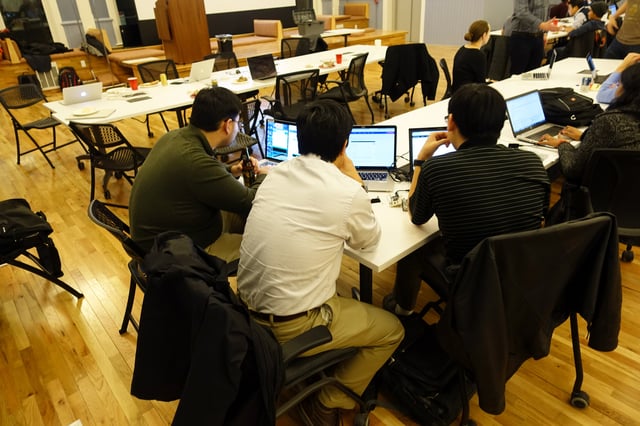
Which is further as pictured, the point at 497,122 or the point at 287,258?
the point at 497,122

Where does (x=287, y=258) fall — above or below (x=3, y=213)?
above

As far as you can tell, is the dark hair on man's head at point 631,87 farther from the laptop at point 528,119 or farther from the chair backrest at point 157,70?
the chair backrest at point 157,70

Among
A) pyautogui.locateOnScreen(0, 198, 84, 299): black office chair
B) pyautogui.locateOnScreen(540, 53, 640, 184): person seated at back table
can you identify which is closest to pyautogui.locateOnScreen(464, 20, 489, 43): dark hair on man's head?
pyautogui.locateOnScreen(540, 53, 640, 184): person seated at back table

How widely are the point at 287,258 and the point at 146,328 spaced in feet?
1.56

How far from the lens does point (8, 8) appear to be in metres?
7.55

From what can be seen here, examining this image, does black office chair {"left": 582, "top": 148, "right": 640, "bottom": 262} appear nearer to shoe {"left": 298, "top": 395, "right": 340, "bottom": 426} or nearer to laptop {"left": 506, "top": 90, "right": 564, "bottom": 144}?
laptop {"left": 506, "top": 90, "right": 564, "bottom": 144}

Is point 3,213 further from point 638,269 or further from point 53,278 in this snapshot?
point 638,269

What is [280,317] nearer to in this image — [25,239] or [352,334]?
[352,334]

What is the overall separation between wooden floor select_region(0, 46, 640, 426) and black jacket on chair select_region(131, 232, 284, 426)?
0.77 meters

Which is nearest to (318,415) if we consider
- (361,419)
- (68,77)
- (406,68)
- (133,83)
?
(361,419)

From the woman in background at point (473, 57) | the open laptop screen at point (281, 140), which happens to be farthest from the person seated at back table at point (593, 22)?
the open laptop screen at point (281, 140)

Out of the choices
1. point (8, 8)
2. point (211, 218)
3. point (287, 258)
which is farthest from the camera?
point (8, 8)

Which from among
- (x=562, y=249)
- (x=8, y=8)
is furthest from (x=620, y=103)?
(x=8, y=8)

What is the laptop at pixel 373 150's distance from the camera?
7.30 ft
